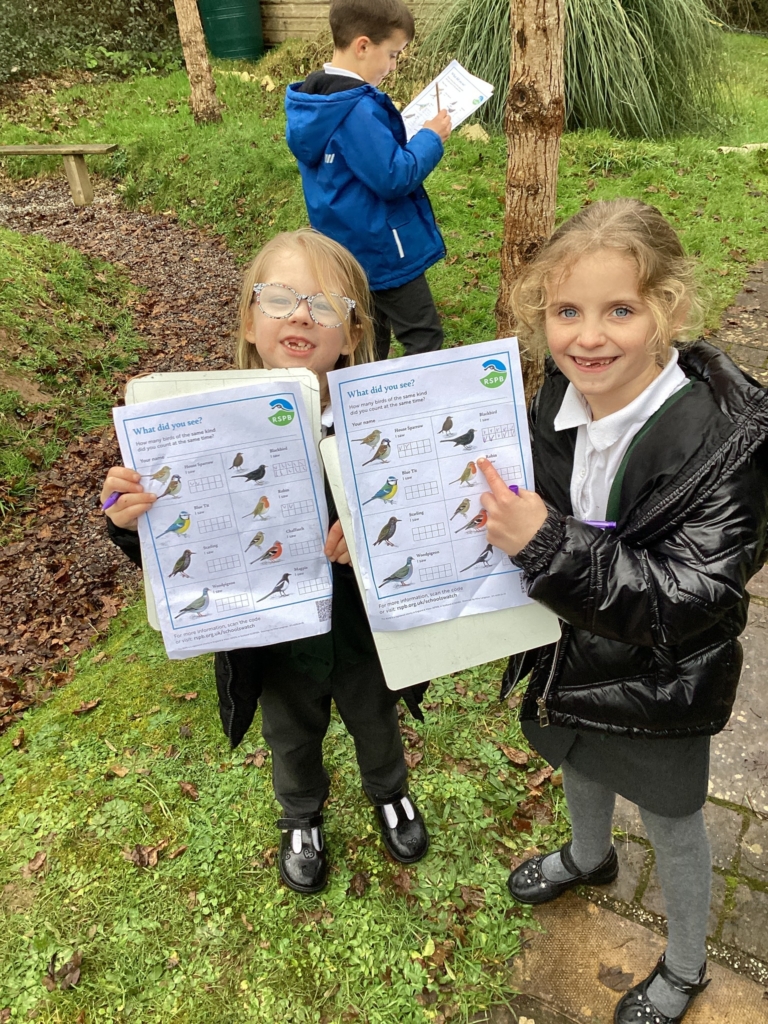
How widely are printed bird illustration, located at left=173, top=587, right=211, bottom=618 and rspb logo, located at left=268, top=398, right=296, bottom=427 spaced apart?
0.40 metres

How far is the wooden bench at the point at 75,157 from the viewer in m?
8.23

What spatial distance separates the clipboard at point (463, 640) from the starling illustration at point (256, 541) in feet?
0.60

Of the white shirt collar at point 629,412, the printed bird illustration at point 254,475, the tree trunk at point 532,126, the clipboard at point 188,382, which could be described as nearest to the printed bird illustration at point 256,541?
the printed bird illustration at point 254,475

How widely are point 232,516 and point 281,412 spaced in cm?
25

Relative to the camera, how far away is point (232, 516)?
1442mm

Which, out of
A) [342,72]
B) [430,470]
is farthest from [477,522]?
[342,72]

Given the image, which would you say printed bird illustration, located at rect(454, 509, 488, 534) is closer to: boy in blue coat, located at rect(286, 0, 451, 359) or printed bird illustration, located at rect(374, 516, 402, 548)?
printed bird illustration, located at rect(374, 516, 402, 548)

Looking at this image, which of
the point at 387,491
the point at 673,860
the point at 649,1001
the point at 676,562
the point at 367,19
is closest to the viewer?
the point at 676,562

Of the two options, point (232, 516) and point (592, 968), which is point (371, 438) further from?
point (592, 968)

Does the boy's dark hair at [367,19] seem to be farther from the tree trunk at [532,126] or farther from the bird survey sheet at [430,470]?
the bird survey sheet at [430,470]

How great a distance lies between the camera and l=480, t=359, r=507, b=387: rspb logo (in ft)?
4.22

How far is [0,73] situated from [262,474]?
575 inches

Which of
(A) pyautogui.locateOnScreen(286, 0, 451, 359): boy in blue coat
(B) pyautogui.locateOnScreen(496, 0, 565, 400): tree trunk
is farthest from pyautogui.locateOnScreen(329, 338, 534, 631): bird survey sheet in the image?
(A) pyautogui.locateOnScreen(286, 0, 451, 359): boy in blue coat

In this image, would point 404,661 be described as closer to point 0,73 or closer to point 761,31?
point 0,73
